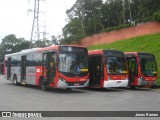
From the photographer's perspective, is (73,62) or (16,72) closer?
(73,62)

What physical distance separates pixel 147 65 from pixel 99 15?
4544cm

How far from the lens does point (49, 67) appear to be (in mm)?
22031

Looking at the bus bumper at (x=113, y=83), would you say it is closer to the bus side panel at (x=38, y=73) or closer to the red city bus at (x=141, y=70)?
the red city bus at (x=141, y=70)

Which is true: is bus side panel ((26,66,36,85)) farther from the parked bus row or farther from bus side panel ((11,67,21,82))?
bus side panel ((11,67,21,82))

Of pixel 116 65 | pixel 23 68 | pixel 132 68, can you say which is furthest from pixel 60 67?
pixel 23 68

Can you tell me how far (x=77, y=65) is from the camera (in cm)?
2134

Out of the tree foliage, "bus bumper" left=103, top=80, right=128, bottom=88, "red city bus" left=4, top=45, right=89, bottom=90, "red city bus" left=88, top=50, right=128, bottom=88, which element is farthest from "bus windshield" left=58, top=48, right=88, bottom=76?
the tree foliage

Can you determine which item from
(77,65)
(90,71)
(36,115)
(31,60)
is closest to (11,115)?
(36,115)

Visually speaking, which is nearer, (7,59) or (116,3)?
(7,59)

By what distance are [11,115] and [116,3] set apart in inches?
2180

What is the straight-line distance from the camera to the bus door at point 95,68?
75.0ft

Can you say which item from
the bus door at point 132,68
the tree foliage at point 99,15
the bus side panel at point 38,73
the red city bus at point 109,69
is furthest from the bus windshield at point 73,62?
the tree foliage at point 99,15

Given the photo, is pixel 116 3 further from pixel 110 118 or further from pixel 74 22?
pixel 110 118

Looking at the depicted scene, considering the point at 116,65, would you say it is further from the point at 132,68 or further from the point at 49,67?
the point at 49,67
